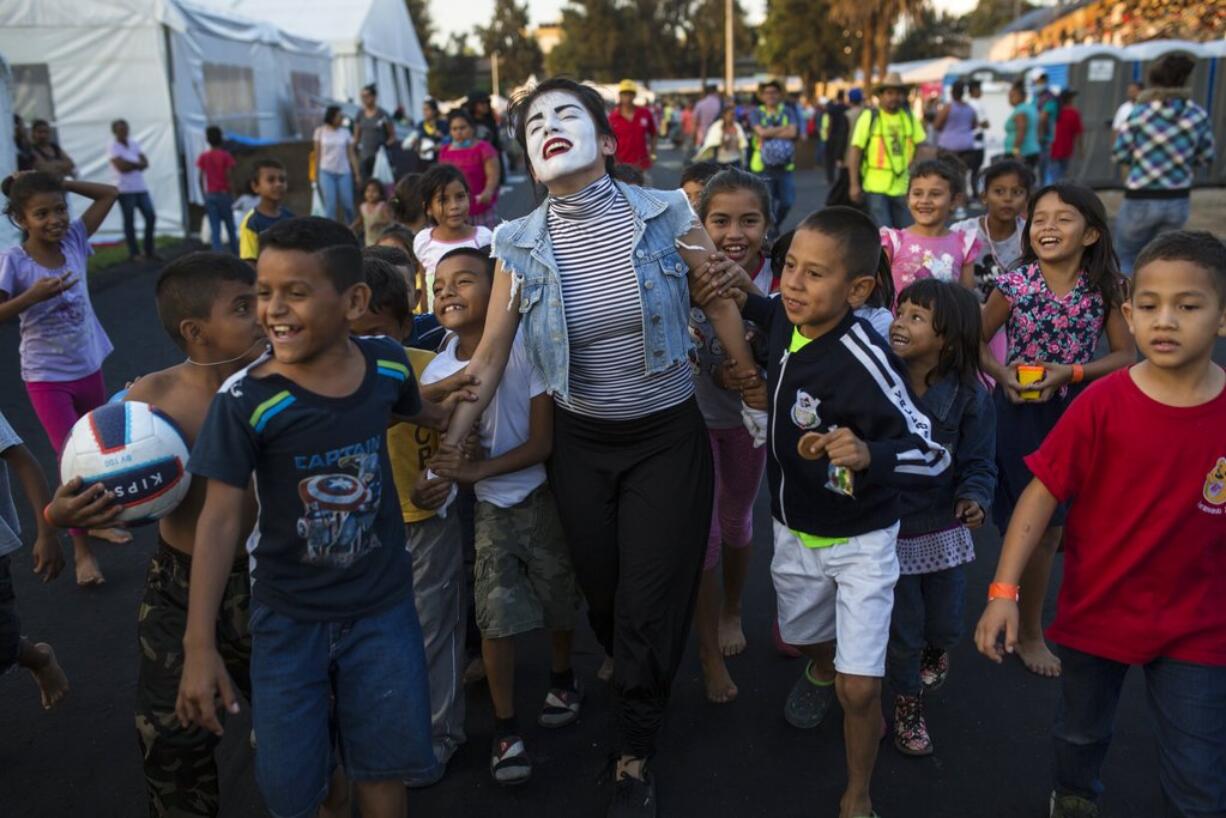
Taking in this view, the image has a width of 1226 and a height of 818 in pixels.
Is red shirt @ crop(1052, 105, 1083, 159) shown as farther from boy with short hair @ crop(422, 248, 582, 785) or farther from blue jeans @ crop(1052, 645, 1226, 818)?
blue jeans @ crop(1052, 645, 1226, 818)

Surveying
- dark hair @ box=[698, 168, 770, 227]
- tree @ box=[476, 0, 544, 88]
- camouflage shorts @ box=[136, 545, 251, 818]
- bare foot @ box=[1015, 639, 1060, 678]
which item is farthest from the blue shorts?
tree @ box=[476, 0, 544, 88]

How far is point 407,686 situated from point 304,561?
435 mm

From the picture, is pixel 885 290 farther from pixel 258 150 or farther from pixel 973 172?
pixel 258 150

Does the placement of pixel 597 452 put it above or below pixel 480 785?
above

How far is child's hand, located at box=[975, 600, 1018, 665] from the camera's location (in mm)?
2531

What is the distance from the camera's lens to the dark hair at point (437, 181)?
17.5 feet

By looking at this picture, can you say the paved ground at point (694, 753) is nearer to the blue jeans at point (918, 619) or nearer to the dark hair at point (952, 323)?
the blue jeans at point (918, 619)

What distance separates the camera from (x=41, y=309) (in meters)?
4.83

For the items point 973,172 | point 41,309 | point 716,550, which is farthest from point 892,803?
point 973,172

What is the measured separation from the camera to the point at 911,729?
342 cm

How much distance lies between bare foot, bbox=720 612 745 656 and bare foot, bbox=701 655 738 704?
267 mm

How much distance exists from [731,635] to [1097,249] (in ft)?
6.91

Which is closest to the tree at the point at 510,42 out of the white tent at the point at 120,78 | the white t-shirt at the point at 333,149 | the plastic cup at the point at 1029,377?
the white tent at the point at 120,78

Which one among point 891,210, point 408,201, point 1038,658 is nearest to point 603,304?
point 1038,658
